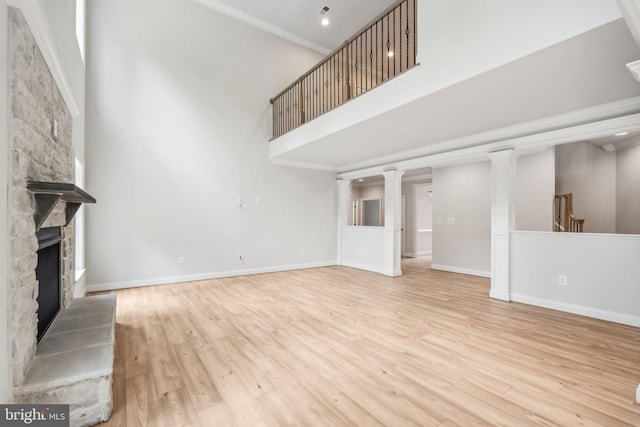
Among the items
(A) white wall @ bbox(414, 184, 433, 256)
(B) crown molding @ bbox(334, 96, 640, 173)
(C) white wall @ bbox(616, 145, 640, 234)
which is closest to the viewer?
(B) crown molding @ bbox(334, 96, 640, 173)

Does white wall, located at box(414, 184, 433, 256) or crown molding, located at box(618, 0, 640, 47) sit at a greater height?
crown molding, located at box(618, 0, 640, 47)

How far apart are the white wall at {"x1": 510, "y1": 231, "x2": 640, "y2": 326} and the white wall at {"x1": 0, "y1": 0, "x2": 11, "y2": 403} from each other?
533 centimetres

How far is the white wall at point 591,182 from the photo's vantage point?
596 cm

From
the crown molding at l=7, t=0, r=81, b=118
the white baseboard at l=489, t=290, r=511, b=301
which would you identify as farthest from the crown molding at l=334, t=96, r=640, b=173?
the crown molding at l=7, t=0, r=81, b=118

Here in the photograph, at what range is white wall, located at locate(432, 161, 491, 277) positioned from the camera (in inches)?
235

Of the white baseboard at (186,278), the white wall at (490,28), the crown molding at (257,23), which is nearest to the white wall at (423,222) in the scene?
the white baseboard at (186,278)

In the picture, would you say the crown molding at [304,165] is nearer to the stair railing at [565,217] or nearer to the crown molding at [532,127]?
the crown molding at [532,127]

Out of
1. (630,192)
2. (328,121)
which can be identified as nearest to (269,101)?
(328,121)

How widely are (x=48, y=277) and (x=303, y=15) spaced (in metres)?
6.48

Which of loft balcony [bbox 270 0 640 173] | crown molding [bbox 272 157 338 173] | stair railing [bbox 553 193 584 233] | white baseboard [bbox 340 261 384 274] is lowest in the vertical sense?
white baseboard [bbox 340 261 384 274]

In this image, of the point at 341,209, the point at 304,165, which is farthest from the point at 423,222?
the point at 304,165

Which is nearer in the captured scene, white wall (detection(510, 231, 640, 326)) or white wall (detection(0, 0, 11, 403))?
white wall (detection(0, 0, 11, 403))

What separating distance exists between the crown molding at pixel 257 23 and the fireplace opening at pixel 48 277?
5.39 m

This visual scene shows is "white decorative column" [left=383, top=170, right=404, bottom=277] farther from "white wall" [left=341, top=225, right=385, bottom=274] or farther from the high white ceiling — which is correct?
the high white ceiling
